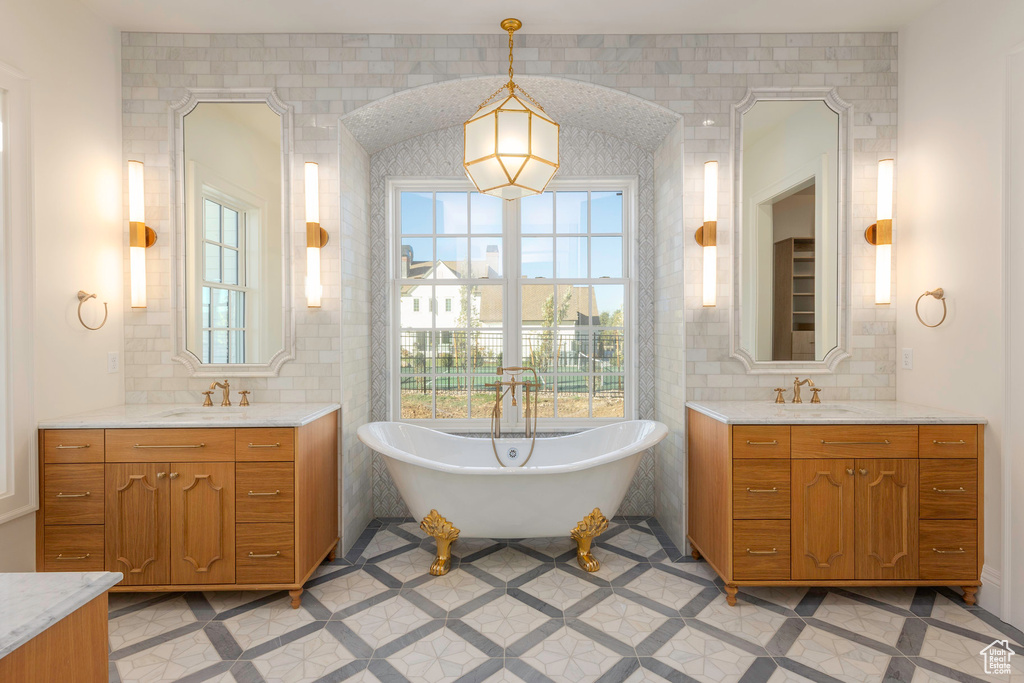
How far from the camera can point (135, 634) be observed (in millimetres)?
2256

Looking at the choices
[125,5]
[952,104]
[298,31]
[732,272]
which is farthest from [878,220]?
[125,5]

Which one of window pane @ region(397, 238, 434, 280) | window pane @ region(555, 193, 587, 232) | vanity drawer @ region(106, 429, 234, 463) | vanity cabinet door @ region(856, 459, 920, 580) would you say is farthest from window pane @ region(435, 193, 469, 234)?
vanity cabinet door @ region(856, 459, 920, 580)

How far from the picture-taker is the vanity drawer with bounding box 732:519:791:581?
2445 mm

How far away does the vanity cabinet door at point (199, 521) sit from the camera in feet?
7.93

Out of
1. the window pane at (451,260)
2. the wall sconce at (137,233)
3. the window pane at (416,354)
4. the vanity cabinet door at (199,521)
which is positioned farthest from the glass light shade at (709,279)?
the wall sconce at (137,233)

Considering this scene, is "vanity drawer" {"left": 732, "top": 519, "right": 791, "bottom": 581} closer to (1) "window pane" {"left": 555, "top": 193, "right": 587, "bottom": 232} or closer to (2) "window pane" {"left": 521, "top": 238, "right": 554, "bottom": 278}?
(2) "window pane" {"left": 521, "top": 238, "right": 554, "bottom": 278}

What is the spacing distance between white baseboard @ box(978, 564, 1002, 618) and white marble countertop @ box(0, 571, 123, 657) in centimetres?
324

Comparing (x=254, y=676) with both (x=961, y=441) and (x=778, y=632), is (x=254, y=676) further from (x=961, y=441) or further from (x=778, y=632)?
(x=961, y=441)

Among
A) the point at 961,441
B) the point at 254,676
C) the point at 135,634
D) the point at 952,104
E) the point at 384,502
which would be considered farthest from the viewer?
the point at 384,502

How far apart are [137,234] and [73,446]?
3.76ft

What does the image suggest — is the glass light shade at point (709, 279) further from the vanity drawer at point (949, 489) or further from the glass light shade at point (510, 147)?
the vanity drawer at point (949, 489)

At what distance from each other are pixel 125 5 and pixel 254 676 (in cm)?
321

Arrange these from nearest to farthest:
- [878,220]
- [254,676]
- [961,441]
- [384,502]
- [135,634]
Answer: [254,676] < [135,634] < [961,441] < [878,220] < [384,502]

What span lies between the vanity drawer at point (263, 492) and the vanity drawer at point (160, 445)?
0.56 feet
